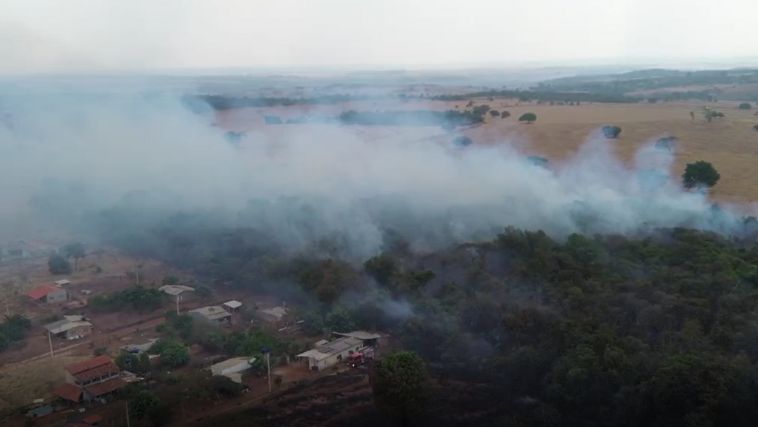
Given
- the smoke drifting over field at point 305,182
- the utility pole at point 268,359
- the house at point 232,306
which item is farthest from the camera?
the smoke drifting over field at point 305,182

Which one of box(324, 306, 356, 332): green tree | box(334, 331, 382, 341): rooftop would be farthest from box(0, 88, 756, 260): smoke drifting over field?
box(334, 331, 382, 341): rooftop

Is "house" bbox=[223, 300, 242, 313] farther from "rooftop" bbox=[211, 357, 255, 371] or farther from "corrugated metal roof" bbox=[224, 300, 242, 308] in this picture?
"rooftop" bbox=[211, 357, 255, 371]

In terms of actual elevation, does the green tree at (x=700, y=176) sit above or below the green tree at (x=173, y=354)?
above

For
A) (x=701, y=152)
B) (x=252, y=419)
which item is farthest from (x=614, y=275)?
(x=701, y=152)

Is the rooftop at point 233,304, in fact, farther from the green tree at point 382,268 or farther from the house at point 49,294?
the house at point 49,294

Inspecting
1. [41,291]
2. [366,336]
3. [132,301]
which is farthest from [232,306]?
[41,291]

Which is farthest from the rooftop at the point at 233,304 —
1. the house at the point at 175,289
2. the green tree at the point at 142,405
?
the green tree at the point at 142,405

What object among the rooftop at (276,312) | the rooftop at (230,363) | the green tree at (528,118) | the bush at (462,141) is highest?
the green tree at (528,118)
